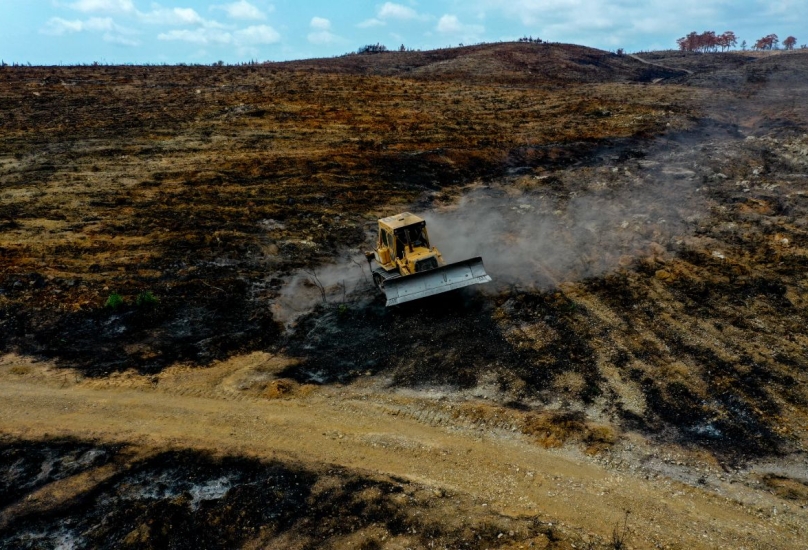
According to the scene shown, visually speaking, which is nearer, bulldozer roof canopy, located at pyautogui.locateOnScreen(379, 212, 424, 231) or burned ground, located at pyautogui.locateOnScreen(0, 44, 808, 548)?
burned ground, located at pyautogui.locateOnScreen(0, 44, 808, 548)

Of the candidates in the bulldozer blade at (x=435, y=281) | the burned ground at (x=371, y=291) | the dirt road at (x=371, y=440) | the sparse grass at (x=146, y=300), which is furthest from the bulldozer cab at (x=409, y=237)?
the sparse grass at (x=146, y=300)

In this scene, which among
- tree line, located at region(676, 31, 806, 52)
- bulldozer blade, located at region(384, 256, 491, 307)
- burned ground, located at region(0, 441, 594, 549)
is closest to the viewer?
burned ground, located at region(0, 441, 594, 549)

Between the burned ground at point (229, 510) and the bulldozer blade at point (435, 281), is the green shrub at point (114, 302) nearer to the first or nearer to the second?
the burned ground at point (229, 510)

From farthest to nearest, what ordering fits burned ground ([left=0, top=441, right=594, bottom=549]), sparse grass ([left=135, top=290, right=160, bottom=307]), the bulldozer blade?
sparse grass ([left=135, top=290, right=160, bottom=307]), the bulldozer blade, burned ground ([left=0, top=441, right=594, bottom=549])

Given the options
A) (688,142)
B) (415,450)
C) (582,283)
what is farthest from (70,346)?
(688,142)

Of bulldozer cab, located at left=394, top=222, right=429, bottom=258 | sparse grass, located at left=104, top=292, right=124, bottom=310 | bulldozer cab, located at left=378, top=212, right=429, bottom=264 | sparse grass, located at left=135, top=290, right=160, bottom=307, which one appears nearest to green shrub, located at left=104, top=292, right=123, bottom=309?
sparse grass, located at left=104, top=292, right=124, bottom=310

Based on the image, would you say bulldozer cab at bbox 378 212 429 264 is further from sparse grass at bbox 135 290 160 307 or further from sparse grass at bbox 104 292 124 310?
sparse grass at bbox 104 292 124 310
